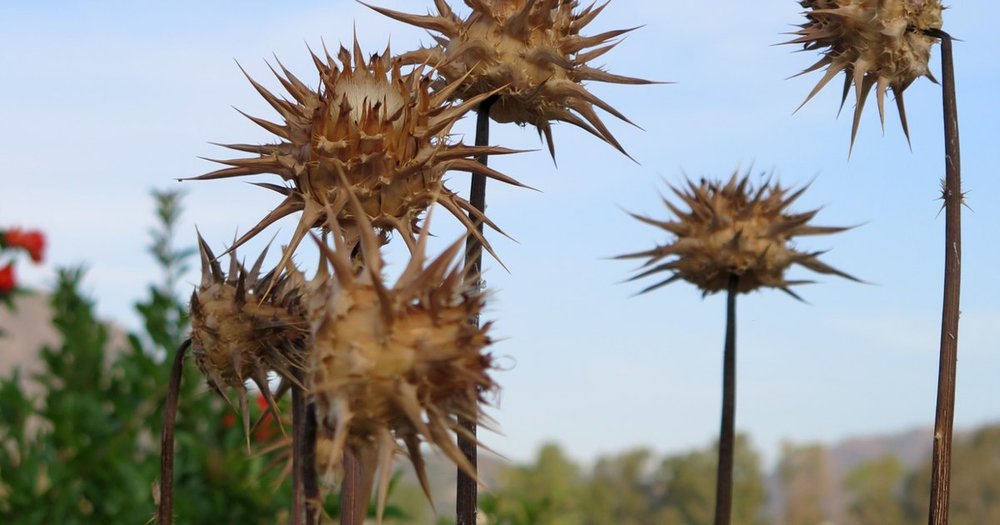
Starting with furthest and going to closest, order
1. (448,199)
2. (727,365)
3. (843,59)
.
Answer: (727,365), (843,59), (448,199)

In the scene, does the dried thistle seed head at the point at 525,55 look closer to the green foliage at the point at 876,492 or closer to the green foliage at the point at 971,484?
the green foliage at the point at 971,484

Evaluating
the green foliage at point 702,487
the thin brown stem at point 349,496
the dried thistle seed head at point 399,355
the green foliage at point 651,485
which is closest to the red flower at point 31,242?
the thin brown stem at point 349,496

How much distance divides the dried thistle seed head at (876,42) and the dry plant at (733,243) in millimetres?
1018

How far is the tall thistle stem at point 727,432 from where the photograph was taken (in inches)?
203

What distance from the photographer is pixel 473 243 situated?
417 cm

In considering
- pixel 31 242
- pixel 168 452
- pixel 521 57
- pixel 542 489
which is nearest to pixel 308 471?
pixel 168 452

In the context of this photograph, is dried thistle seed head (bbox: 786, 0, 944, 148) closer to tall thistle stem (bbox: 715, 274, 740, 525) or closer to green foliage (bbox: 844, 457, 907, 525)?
tall thistle stem (bbox: 715, 274, 740, 525)

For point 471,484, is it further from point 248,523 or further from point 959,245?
point 248,523

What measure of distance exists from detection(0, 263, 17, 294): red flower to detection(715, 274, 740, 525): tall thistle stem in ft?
24.3

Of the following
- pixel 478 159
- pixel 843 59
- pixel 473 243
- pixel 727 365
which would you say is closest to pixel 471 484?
pixel 473 243

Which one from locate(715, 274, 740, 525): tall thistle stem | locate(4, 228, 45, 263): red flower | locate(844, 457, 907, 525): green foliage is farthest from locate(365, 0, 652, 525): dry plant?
locate(844, 457, 907, 525): green foliage

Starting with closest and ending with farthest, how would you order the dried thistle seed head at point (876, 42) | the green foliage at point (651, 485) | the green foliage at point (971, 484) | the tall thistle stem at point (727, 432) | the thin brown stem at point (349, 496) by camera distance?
the thin brown stem at point (349, 496) → the dried thistle seed head at point (876, 42) → the tall thistle stem at point (727, 432) → the green foliage at point (651, 485) → the green foliage at point (971, 484)

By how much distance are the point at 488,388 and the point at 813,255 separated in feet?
11.0

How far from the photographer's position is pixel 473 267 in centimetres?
423
